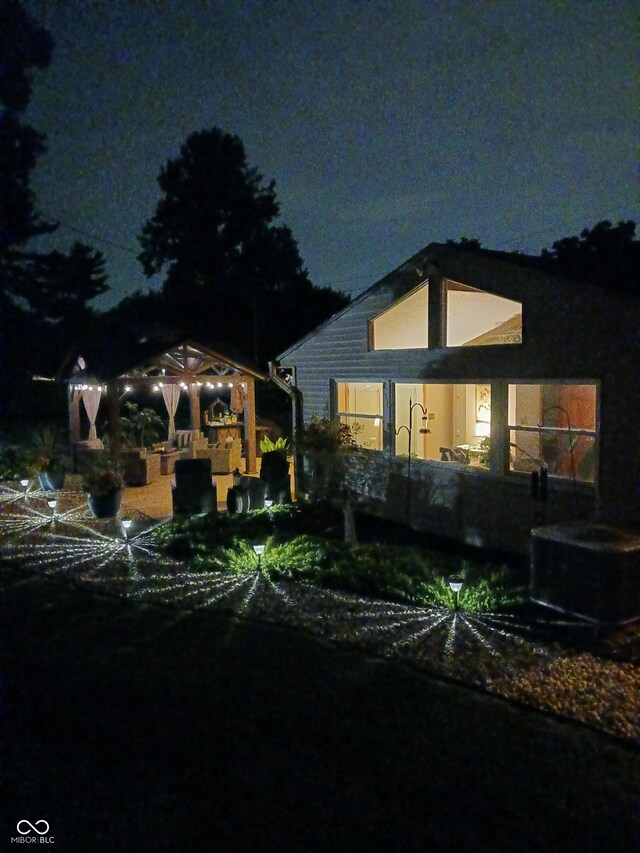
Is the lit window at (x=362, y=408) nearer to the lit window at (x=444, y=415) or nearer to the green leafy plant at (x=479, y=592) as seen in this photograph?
the lit window at (x=444, y=415)

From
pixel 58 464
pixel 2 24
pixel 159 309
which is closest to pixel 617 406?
pixel 58 464

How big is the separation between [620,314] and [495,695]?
4.53 metres

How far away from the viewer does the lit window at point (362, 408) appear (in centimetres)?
1189

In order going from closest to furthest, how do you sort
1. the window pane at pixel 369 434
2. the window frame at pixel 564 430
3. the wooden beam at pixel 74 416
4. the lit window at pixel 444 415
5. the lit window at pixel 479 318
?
the window frame at pixel 564 430 → the lit window at pixel 479 318 → the window pane at pixel 369 434 → the lit window at pixel 444 415 → the wooden beam at pixel 74 416

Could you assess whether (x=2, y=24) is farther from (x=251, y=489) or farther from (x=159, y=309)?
(x=251, y=489)

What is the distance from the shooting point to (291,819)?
11.0 feet

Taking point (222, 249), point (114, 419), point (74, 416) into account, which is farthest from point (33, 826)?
point (222, 249)

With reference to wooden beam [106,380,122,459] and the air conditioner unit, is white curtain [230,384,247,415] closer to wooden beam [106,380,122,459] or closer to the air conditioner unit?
wooden beam [106,380,122,459]

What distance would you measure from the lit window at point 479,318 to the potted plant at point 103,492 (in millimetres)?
Answer: 5912

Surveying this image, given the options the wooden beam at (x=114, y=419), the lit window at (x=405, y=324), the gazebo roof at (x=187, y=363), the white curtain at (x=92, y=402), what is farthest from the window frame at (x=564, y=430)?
the white curtain at (x=92, y=402)

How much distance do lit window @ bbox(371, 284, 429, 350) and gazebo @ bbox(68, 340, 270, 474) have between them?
6.14m

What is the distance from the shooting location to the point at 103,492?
37.0ft

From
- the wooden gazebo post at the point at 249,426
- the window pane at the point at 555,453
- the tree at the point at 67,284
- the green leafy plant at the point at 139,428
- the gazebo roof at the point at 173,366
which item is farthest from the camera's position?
the tree at the point at 67,284

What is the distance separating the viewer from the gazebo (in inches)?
609
